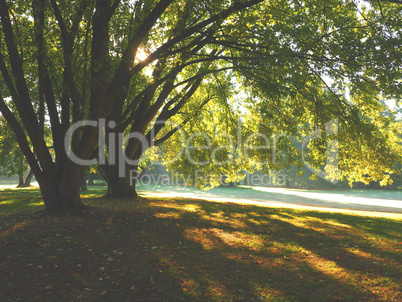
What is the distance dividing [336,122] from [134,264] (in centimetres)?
1100

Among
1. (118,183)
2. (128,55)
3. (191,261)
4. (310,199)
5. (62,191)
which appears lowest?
(310,199)

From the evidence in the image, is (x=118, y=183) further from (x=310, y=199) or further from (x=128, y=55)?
(x=310, y=199)

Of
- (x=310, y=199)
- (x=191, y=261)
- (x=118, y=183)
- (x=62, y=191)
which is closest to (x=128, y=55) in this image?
(x=62, y=191)

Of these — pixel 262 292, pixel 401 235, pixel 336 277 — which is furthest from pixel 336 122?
pixel 262 292

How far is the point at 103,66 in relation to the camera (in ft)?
27.0

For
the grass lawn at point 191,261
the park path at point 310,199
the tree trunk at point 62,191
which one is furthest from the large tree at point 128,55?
the park path at point 310,199

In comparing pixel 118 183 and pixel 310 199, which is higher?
pixel 118 183

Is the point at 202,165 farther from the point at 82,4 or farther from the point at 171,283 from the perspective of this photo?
the point at 171,283

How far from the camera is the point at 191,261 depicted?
5.60 m

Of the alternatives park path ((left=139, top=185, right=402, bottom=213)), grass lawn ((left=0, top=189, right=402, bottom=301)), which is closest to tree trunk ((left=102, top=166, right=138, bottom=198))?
grass lawn ((left=0, top=189, right=402, bottom=301))

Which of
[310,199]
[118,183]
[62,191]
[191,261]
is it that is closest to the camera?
[191,261]

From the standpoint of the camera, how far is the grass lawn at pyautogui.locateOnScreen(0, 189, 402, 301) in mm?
4383

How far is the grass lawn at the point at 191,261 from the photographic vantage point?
4.38 metres

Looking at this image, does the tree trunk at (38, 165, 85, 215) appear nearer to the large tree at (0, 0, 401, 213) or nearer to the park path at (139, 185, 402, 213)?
the large tree at (0, 0, 401, 213)
